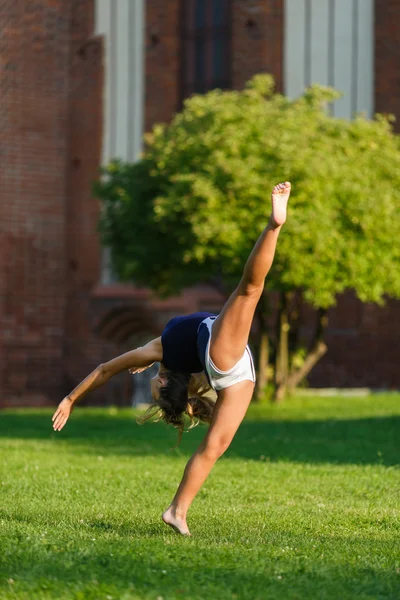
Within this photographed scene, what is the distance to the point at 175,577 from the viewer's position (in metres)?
5.43

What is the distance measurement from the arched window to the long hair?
2342cm

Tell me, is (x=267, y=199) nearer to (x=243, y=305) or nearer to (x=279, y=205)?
(x=279, y=205)

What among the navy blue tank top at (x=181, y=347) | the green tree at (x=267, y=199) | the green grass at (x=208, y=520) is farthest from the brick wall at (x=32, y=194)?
the navy blue tank top at (x=181, y=347)

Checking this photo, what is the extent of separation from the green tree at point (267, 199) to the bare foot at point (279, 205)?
12.6 meters

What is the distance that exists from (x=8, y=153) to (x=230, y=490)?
19.7 m

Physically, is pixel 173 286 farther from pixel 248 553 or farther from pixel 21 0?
pixel 248 553

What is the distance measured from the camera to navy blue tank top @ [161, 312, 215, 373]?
22.5ft

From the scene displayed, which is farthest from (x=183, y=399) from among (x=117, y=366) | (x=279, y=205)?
(x=279, y=205)

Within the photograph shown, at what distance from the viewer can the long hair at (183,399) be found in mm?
6898

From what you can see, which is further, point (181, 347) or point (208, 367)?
point (181, 347)

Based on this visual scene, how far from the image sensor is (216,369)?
21.8ft

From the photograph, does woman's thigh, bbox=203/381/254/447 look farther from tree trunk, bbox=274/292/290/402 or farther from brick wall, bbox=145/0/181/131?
brick wall, bbox=145/0/181/131

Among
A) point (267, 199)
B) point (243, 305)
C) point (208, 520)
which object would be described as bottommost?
point (208, 520)

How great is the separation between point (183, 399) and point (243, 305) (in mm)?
708
